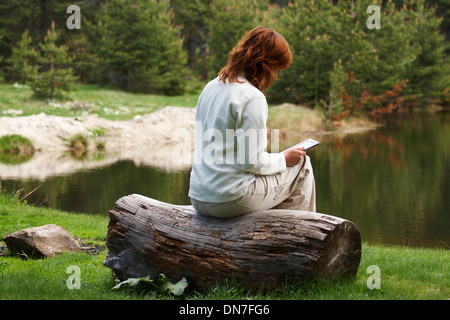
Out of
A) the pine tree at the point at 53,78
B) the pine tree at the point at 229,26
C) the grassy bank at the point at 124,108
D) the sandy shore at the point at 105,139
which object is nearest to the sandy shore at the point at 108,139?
the sandy shore at the point at 105,139

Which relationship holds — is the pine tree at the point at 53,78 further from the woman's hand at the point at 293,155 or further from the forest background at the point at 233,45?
the woman's hand at the point at 293,155

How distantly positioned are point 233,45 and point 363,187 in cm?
1908

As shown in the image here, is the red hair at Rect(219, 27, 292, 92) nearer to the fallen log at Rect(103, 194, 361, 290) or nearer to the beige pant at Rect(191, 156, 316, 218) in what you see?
the beige pant at Rect(191, 156, 316, 218)

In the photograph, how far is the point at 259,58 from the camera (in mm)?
3840

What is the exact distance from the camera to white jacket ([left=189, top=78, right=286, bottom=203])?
3.73 m

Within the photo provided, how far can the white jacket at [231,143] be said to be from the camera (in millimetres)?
3732

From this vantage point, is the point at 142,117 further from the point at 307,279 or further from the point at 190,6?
the point at 307,279

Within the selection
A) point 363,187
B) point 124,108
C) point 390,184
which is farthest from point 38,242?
point 124,108

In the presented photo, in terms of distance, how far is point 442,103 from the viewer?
4041 centimetres

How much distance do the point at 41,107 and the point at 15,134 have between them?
4.44 meters

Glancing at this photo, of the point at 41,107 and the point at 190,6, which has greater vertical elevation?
the point at 190,6

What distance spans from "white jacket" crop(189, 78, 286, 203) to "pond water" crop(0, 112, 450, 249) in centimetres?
533
